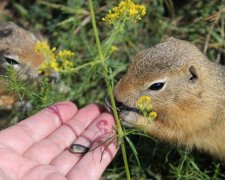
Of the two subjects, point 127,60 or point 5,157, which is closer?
point 5,157

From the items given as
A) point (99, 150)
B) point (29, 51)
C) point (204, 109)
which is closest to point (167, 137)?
point (204, 109)

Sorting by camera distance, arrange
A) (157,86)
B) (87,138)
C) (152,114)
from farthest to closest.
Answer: (87,138), (157,86), (152,114)

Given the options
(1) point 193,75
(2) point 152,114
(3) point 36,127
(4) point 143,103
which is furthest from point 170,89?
(3) point 36,127

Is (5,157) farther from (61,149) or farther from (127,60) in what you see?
(127,60)

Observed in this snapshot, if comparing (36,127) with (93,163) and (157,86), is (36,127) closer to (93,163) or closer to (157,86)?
(93,163)

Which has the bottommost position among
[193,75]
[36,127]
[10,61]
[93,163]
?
[93,163]

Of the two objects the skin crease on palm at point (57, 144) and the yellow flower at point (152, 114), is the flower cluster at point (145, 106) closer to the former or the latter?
the yellow flower at point (152, 114)
